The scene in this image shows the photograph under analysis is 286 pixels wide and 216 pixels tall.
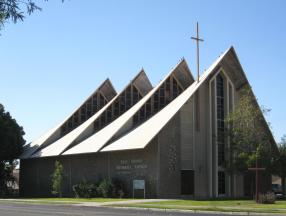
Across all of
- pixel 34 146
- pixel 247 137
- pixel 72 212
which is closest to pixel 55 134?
pixel 34 146

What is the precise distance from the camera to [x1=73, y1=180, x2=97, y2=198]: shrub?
4372 cm

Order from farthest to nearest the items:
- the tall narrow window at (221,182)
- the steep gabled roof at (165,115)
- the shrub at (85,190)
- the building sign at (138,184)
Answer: the tall narrow window at (221,182) → the shrub at (85,190) → the building sign at (138,184) → the steep gabled roof at (165,115)

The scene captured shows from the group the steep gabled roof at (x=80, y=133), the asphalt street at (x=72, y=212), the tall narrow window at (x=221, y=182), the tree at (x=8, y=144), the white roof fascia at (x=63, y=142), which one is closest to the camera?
the asphalt street at (x=72, y=212)

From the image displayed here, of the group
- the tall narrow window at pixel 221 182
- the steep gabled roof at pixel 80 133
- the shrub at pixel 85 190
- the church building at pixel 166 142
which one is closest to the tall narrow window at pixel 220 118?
the church building at pixel 166 142

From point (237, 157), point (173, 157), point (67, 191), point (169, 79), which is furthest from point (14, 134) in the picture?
point (237, 157)

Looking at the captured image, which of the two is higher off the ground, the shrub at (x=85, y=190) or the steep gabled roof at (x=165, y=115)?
the steep gabled roof at (x=165, y=115)

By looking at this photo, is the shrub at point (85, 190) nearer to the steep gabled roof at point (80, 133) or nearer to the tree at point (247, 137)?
the steep gabled roof at point (80, 133)

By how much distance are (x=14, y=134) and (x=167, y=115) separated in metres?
22.0

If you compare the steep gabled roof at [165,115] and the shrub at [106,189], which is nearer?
the steep gabled roof at [165,115]

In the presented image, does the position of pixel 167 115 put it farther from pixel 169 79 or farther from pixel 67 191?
pixel 67 191

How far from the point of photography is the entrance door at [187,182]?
42750mm

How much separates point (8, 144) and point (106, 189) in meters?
18.5

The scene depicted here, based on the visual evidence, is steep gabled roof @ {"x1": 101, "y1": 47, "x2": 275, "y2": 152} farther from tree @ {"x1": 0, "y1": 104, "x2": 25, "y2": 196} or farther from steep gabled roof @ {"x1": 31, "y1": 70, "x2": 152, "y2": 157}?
tree @ {"x1": 0, "y1": 104, "x2": 25, "y2": 196}

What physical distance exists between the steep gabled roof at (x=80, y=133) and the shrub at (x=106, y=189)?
7.69 metres
